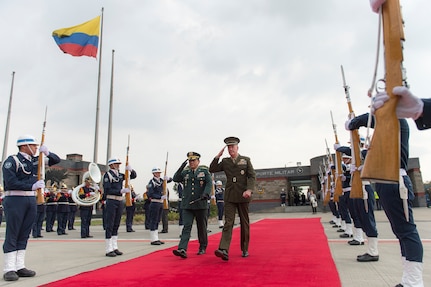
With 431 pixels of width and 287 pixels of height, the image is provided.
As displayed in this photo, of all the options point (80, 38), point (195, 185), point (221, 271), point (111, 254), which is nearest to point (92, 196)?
A: point (111, 254)

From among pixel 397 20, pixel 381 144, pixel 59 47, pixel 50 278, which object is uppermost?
pixel 59 47

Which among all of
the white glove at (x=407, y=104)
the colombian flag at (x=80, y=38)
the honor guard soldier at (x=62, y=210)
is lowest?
the honor guard soldier at (x=62, y=210)

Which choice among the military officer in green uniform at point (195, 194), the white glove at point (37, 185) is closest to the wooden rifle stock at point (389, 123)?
the military officer in green uniform at point (195, 194)

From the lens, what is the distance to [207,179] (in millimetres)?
6309

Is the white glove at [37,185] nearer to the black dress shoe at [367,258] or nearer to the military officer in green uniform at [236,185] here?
the military officer in green uniform at [236,185]

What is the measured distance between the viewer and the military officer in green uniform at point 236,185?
18.3ft

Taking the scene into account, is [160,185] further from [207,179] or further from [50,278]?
[50,278]

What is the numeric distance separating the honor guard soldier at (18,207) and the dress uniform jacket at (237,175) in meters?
2.85

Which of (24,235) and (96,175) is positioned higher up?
(96,175)

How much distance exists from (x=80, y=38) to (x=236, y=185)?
12706 mm

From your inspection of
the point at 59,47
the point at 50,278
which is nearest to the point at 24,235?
the point at 50,278

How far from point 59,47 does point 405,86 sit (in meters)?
15.1

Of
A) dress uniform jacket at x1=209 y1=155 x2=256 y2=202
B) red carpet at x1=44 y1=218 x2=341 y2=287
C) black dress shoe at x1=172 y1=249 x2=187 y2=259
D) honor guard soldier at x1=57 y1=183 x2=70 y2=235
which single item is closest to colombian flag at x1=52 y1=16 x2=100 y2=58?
honor guard soldier at x1=57 y1=183 x2=70 y2=235

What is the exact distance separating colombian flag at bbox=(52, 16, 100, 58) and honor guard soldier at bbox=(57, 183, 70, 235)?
6138 millimetres
